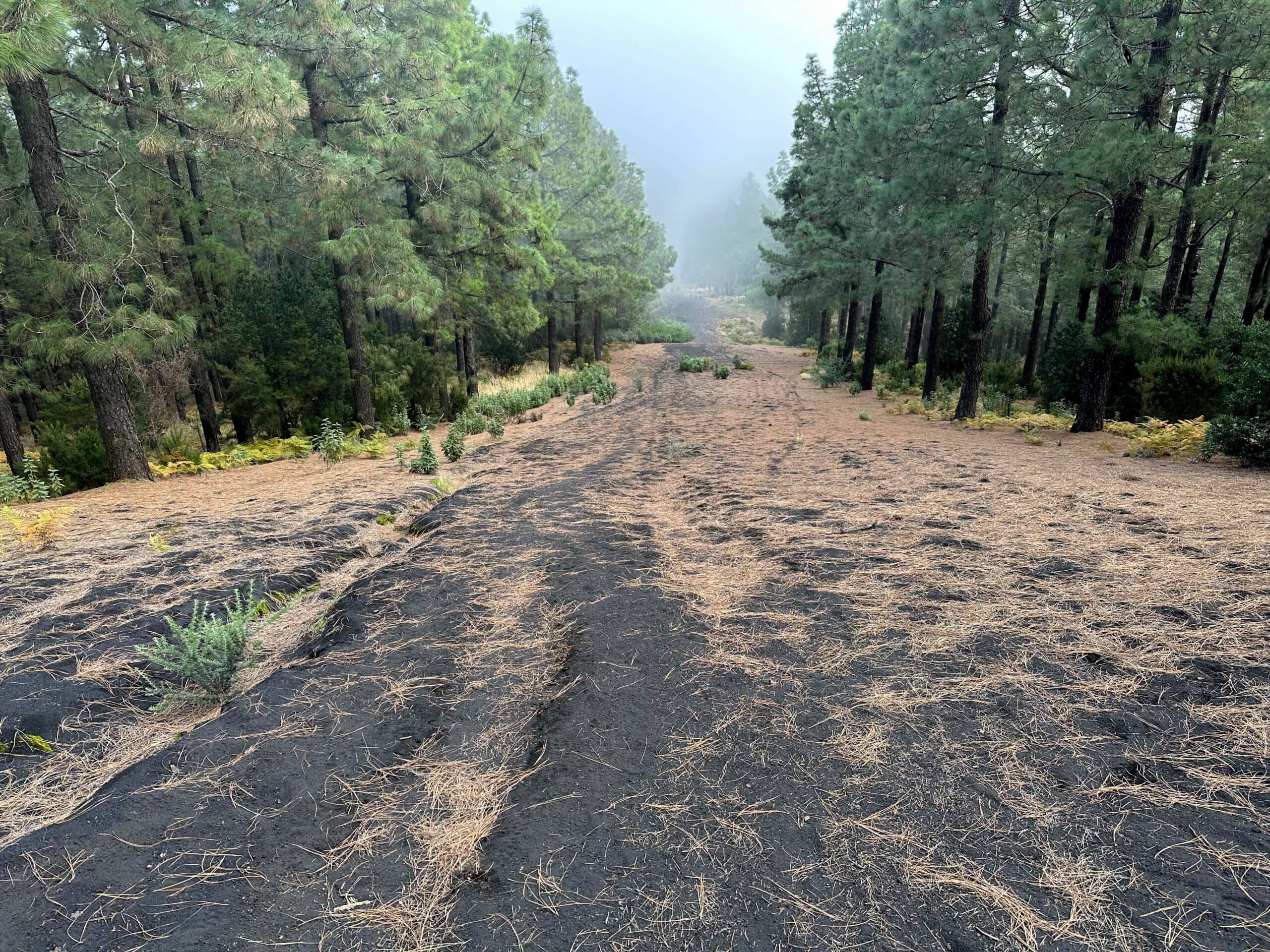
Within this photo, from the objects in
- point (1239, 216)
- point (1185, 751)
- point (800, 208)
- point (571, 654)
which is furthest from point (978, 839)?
point (800, 208)

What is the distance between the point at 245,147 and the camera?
25.0 feet

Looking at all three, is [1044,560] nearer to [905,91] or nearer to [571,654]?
[571,654]

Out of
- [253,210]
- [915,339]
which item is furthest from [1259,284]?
[253,210]

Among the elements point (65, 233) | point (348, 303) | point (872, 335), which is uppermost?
point (65, 233)

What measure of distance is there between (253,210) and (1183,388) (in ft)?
59.1

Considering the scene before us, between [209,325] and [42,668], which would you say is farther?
[209,325]

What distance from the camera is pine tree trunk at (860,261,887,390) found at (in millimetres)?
16234

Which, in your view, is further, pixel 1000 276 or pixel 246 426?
pixel 1000 276

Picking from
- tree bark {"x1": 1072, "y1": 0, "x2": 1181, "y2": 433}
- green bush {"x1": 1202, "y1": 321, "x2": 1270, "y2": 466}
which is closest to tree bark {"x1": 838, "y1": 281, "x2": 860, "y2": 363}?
tree bark {"x1": 1072, "y1": 0, "x2": 1181, "y2": 433}

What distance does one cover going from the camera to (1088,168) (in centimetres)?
766

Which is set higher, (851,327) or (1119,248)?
(1119,248)

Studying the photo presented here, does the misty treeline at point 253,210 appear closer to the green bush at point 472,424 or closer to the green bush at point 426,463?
the green bush at point 472,424

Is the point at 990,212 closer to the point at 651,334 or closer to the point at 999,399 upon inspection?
the point at 999,399

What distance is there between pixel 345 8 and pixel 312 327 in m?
5.71
